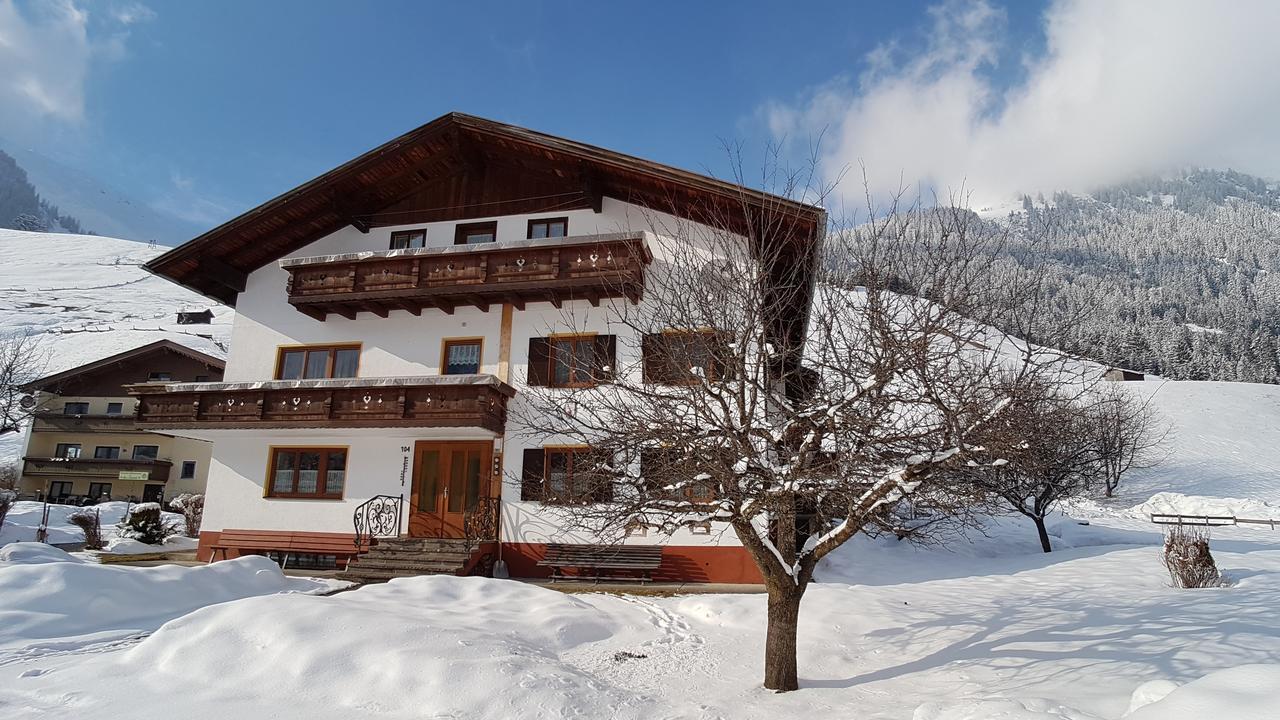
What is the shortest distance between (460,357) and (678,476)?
10.6 metres

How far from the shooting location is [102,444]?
4100cm

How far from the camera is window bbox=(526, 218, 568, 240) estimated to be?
18.5 meters

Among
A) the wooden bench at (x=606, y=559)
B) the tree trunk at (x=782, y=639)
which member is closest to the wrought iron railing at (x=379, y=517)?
the wooden bench at (x=606, y=559)

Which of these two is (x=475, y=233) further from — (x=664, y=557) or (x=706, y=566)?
(x=706, y=566)

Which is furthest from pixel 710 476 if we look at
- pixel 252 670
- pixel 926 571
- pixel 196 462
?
pixel 196 462

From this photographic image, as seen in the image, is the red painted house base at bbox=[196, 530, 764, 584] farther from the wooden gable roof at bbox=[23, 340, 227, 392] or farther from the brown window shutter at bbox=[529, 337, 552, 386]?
the wooden gable roof at bbox=[23, 340, 227, 392]

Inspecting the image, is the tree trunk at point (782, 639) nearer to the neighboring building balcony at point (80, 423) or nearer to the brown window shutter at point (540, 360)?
the brown window shutter at point (540, 360)

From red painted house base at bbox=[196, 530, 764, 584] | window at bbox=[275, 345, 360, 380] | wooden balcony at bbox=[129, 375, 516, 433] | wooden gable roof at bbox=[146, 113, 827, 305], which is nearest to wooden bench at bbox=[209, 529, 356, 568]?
red painted house base at bbox=[196, 530, 764, 584]

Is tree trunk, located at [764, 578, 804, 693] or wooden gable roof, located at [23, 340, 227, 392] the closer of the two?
tree trunk, located at [764, 578, 804, 693]

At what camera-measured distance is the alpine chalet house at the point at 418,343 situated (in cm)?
1603

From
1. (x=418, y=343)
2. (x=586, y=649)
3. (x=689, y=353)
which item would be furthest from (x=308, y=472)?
(x=689, y=353)

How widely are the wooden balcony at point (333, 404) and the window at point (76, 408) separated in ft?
100.0

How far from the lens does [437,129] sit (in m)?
18.0

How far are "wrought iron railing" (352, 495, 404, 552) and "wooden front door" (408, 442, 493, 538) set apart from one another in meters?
0.35
